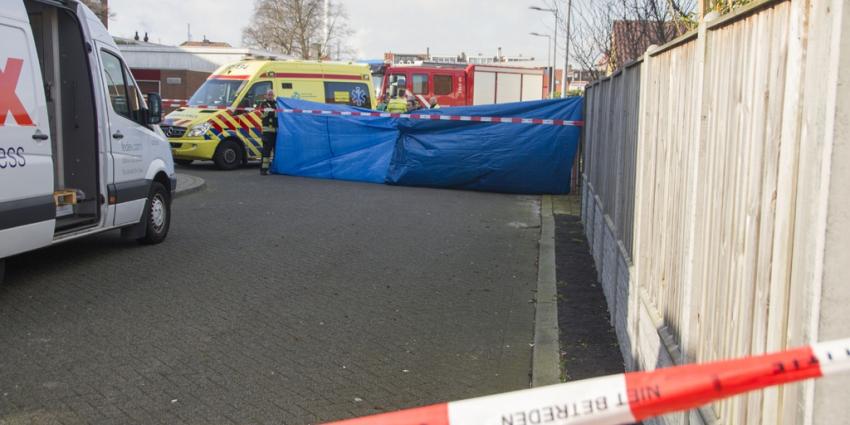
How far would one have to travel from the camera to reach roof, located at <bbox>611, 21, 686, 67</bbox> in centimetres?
1212

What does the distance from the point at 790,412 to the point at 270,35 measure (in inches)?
2373

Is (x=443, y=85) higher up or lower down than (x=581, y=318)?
higher up

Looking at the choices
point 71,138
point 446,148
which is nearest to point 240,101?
point 446,148

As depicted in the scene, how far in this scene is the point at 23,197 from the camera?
262 inches

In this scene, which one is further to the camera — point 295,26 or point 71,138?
point 295,26

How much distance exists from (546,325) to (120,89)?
5.29 m

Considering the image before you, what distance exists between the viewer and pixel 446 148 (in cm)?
1598

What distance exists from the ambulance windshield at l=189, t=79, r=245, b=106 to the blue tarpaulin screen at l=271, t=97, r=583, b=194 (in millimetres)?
1961

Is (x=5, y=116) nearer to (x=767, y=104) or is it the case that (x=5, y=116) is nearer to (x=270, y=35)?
(x=767, y=104)

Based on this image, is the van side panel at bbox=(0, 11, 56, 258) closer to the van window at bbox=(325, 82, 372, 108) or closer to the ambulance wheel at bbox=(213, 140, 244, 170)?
the ambulance wheel at bbox=(213, 140, 244, 170)

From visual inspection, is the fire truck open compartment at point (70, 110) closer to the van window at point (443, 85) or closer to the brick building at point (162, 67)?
the van window at point (443, 85)

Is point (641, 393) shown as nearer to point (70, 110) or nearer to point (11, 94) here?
point (11, 94)

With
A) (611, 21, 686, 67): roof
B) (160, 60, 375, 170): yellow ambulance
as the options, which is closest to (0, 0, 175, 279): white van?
(611, 21, 686, 67): roof

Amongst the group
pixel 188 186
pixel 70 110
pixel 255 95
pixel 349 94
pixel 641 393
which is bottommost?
pixel 188 186
